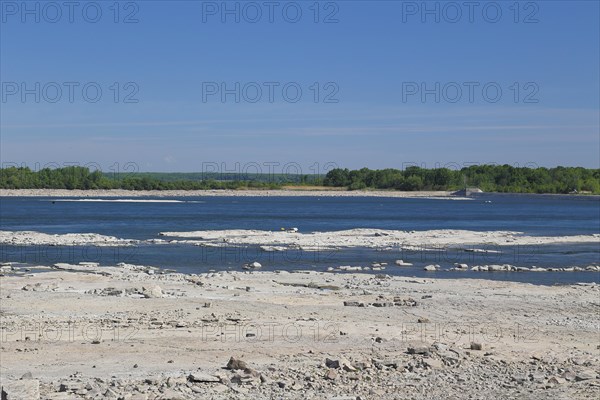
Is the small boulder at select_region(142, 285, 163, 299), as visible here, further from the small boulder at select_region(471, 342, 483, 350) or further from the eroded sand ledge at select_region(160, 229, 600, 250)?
the eroded sand ledge at select_region(160, 229, 600, 250)

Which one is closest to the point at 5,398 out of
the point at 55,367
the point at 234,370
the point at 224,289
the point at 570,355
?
the point at 55,367

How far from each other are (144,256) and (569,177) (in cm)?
17528

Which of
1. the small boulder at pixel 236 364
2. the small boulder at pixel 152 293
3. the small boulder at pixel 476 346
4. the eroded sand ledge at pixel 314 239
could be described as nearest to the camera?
the small boulder at pixel 236 364

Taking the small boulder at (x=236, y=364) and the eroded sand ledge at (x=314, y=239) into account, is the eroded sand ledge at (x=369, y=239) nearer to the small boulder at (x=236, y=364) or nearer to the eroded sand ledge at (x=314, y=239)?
the eroded sand ledge at (x=314, y=239)

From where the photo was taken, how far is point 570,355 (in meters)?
17.6

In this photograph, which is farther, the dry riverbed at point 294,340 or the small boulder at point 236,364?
the small boulder at point 236,364

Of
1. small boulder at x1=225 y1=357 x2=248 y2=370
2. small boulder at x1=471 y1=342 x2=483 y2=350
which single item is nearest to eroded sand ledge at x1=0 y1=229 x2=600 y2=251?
small boulder at x1=471 y1=342 x2=483 y2=350

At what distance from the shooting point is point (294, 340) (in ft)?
60.7

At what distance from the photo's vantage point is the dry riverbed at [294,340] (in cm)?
1445

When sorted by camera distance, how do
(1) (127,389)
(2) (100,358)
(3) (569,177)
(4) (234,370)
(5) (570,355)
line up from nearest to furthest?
(1) (127,389), (4) (234,370), (2) (100,358), (5) (570,355), (3) (569,177)

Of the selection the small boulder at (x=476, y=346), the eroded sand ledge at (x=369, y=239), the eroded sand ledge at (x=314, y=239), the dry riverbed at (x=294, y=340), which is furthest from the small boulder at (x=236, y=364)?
the eroded sand ledge at (x=369, y=239)

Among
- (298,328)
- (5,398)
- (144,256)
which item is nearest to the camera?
(5,398)

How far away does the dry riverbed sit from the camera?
14453mm

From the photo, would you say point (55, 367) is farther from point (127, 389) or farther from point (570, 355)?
point (570, 355)
